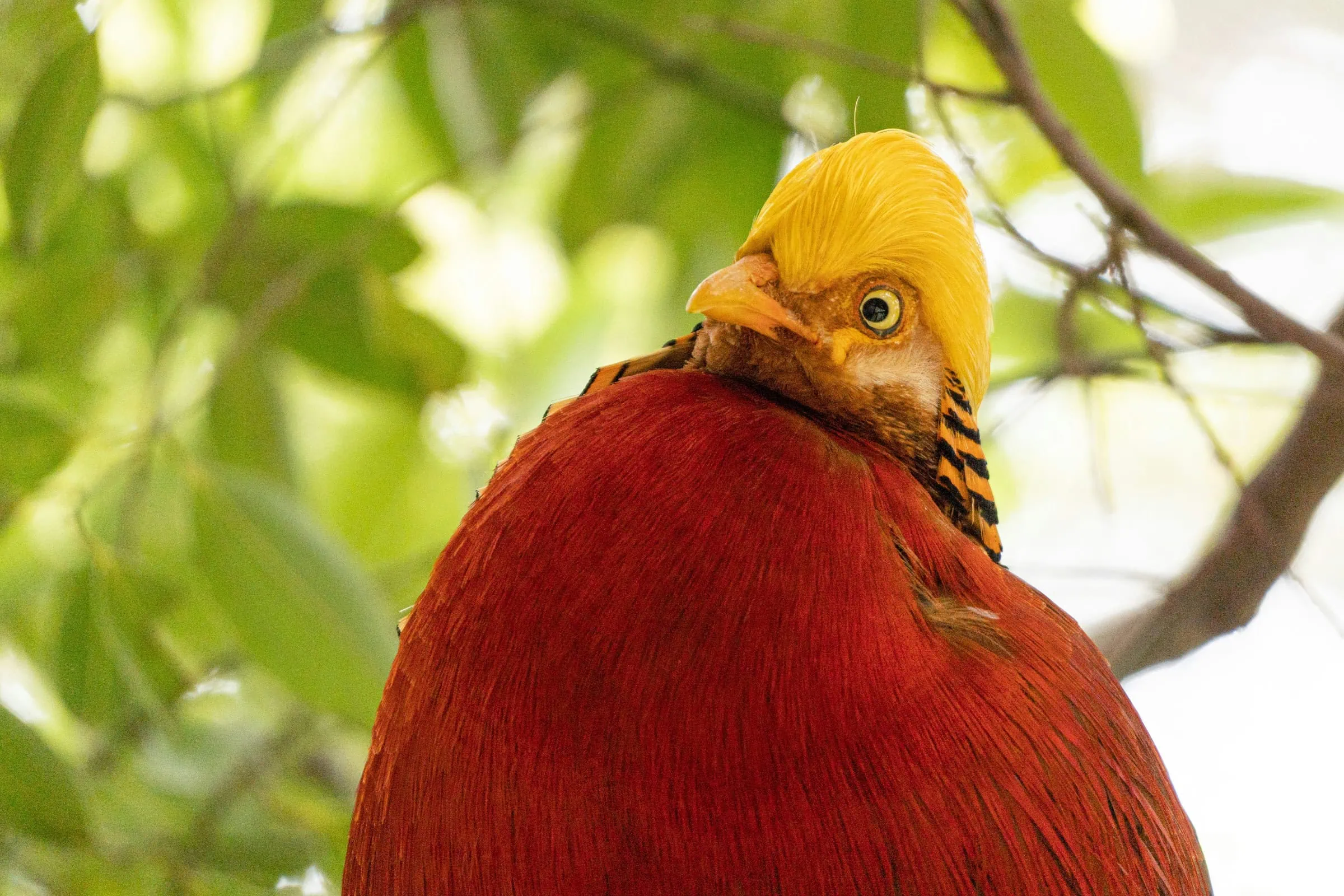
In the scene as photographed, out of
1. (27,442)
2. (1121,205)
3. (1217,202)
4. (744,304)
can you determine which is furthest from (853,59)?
(27,442)

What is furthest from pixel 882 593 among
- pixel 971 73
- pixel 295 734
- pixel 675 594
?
pixel 971 73

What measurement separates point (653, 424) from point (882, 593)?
0.08m

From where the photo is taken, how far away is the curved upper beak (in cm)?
39

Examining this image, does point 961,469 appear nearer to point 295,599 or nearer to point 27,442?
point 295,599

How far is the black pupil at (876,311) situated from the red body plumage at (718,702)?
48mm

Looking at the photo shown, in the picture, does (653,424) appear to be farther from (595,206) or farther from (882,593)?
(595,206)

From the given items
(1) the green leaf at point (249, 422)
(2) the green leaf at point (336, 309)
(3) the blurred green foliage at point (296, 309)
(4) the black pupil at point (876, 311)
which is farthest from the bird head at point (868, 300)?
(1) the green leaf at point (249, 422)

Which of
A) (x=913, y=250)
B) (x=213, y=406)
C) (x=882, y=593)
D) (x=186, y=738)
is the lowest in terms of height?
(x=882, y=593)

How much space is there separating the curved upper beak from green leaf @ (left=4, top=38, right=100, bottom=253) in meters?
0.35

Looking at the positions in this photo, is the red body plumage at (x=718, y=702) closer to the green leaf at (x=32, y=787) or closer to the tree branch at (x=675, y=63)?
the green leaf at (x=32, y=787)

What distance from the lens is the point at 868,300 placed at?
0.43 meters

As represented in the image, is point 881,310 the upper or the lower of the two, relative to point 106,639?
lower

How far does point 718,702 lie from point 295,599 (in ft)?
1.16

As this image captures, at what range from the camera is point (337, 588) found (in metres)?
0.64
